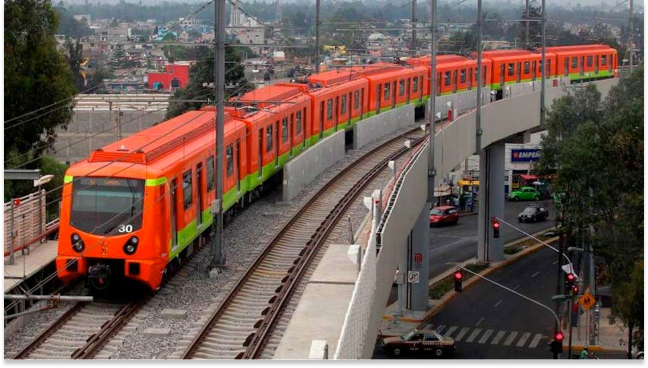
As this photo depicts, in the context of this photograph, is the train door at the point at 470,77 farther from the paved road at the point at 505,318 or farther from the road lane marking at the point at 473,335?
the road lane marking at the point at 473,335

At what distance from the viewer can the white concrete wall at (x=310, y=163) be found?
28.4 m

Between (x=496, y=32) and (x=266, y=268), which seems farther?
(x=496, y=32)

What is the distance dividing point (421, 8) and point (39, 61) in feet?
369

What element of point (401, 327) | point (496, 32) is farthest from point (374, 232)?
point (496, 32)

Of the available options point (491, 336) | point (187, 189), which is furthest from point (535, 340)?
point (187, 189)

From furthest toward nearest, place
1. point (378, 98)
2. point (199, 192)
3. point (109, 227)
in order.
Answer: point (378, 98), point (199, 192), point (109, 227)

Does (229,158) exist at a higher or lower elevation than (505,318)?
higher

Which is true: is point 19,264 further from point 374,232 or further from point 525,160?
point 525,160

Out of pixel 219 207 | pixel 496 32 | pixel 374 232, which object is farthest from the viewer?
pixel 496 32

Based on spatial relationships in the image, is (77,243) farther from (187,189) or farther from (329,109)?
(329,109)

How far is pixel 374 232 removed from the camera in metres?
18.2

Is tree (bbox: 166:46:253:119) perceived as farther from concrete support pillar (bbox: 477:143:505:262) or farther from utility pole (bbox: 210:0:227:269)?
utility pole (bbox: 210:0:227:269)

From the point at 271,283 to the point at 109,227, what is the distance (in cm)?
332

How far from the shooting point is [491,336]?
37.5 m
